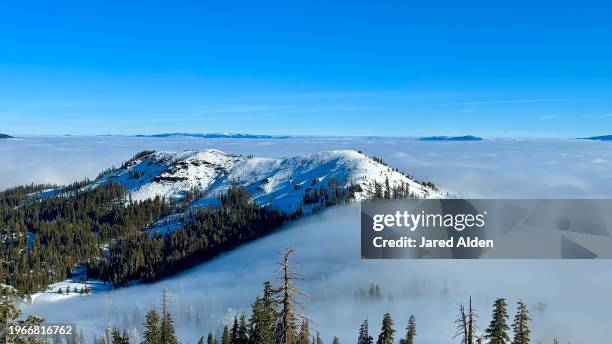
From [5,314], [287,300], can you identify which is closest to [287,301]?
[287,300]

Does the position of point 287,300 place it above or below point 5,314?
above

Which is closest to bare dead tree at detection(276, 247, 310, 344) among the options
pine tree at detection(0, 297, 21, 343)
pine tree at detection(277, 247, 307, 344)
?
pine tree at detection(277, 247, 307, 344)

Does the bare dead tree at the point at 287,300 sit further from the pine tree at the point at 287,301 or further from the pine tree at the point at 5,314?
the pine tree at the point at 5,314

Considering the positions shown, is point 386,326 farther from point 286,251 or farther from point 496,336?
point 286,251

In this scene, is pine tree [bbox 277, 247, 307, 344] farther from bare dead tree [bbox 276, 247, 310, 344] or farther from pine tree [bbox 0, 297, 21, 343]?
pine tree [bbox 0, 297, 21, 343]

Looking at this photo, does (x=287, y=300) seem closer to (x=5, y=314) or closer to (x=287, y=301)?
(x=287, y=301)

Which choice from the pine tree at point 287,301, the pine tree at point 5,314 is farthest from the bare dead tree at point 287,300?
the pine tree at point 5,314

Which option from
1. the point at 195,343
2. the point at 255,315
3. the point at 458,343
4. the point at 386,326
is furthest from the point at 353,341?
the point at 255,315

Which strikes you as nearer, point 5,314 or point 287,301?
point 287,301

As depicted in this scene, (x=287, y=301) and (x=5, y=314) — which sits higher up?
(x=287, y=301)

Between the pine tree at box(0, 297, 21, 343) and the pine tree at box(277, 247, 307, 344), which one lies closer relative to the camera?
the pine tree at box(277, 247, 307, 344)

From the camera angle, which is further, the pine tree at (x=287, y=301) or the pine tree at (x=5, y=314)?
the pine tree at (x=5, y=314)

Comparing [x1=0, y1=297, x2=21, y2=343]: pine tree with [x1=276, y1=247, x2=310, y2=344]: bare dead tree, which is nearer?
[x1=276, y1=247, x2=310, y2=344]: bare dead tree
